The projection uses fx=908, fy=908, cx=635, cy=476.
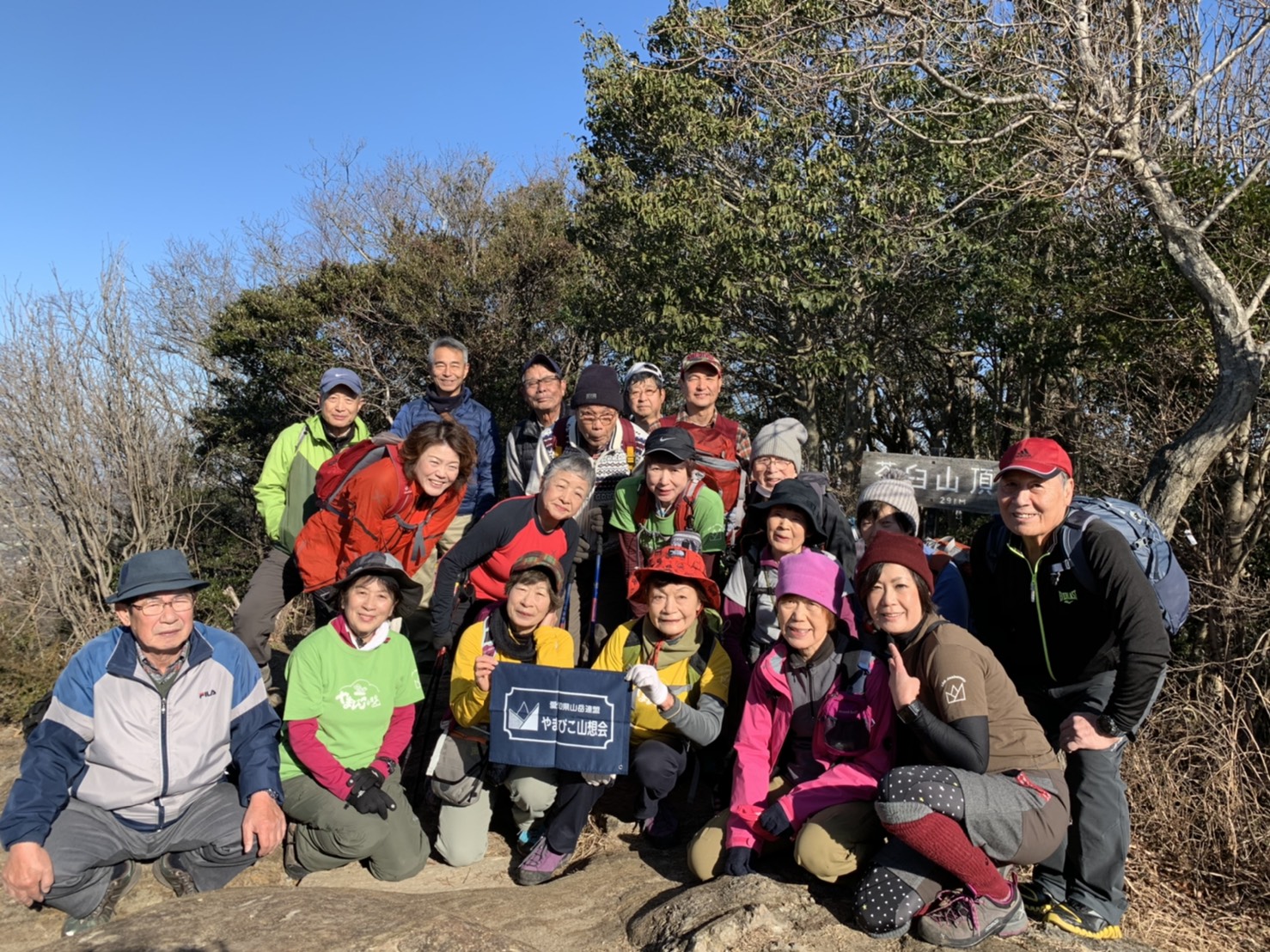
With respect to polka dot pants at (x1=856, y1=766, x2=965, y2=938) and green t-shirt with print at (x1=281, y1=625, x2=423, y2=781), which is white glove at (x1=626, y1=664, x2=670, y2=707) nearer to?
polka dot pants at (x1=856, y1=766, x2=965, y2=938)

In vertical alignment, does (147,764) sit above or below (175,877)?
above

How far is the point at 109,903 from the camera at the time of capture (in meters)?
3.80

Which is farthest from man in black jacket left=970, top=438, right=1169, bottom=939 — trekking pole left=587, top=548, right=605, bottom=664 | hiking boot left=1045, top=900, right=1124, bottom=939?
trekking pole left=587, top=548, right=605, bottom=664

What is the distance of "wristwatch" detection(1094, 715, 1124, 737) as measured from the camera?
338 centimetres

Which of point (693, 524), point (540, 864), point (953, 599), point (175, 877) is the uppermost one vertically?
point (693, 524)

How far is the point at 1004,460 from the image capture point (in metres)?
3.60

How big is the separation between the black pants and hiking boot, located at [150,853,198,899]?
1.56 m

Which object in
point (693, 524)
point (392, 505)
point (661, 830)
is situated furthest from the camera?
point (392, 505)

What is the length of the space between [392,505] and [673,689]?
1774 millimetres

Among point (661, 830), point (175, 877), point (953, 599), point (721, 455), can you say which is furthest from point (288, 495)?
point (953, 599)

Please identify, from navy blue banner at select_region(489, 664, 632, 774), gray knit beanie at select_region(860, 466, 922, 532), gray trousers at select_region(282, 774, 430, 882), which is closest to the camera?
navy blue banner at select_region(489, 664, 632, 774)

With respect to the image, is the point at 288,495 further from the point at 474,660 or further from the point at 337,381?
the point at 474,660

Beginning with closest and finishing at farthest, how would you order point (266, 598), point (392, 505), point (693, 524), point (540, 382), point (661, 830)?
point (661, 830) → point (693, 524) → point (392, 505) → point (266, 598) → point (540, 382)

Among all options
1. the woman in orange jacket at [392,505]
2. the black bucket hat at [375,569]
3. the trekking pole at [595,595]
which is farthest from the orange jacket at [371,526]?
the trekking pole at [595,595]
